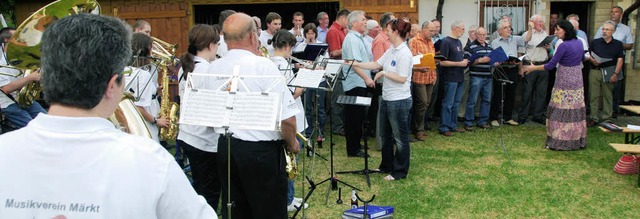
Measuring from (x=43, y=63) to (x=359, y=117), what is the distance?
604cm

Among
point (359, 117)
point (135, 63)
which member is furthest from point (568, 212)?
point (135, 63)

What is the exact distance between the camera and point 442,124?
9031mm

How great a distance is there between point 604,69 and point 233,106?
8.09 m

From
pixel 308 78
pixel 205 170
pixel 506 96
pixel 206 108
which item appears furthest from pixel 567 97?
pixel 206 108

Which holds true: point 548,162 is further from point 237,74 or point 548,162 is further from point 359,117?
point 237,74

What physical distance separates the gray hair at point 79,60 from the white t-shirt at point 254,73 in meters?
1.84

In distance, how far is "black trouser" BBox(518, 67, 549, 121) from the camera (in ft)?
32.1

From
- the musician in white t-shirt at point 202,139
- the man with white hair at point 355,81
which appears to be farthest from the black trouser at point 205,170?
the man with white hair at point 355,81

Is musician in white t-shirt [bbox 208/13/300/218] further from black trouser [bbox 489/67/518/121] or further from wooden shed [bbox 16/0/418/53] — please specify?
wooden shed [bbox 16/0/418/53]

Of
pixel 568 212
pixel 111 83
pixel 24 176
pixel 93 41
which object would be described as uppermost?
pixel 93 41

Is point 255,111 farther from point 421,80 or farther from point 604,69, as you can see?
point 604,69

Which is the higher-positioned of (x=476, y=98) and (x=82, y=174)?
(x=82, y=174)

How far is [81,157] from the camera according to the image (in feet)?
4.58

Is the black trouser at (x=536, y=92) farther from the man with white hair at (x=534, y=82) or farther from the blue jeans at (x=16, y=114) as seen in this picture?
the blue jeans at (x=16, y=114)
